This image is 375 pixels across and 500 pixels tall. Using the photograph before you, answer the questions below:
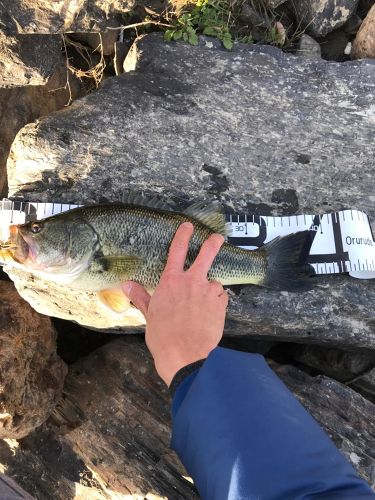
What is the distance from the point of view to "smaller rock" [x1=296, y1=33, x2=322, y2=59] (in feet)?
16.9

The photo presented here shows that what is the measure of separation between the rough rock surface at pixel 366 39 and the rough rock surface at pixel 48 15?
290 cm

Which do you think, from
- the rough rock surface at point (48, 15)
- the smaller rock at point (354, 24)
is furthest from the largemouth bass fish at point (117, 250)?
the smaller rock at point (354, 24)

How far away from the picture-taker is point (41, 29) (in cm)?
339

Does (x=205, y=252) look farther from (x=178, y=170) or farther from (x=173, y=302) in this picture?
(x=178, y=170)

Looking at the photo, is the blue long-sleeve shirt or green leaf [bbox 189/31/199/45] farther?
green leaf [bbox 189/31/199/45]

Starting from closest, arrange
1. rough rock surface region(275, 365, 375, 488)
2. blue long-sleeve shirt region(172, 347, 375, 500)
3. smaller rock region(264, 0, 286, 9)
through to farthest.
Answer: blue long-sleeve shirt region(172, 347, 375, 500), rough rock surface region(275, 365, 375, 488), smaller rock region(264, 0, 286, 9)

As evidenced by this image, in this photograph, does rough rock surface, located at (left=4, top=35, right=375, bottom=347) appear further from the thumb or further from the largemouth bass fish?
the thumb

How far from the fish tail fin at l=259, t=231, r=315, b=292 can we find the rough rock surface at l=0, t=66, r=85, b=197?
2.60 meters

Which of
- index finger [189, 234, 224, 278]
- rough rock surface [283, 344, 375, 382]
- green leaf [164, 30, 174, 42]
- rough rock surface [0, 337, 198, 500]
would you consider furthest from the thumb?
green leaf [164, 30, 174, 42]

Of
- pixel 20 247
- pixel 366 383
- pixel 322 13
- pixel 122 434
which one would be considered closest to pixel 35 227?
pixel 20 247

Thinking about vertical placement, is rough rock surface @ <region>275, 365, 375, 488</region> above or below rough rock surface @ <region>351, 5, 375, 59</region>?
below

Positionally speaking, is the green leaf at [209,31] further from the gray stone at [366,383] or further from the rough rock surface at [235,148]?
the gray stone at [366,383]

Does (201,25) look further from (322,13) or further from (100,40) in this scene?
(322,13)

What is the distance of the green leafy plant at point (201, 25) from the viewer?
4.52 m
